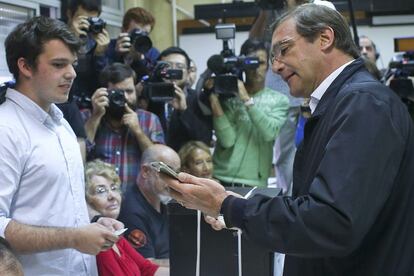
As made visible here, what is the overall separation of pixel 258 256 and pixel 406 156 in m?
0.58

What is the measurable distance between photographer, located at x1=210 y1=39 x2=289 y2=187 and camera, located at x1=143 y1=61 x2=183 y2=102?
8.3 inches

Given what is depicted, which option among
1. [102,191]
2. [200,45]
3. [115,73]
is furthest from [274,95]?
[200,45]

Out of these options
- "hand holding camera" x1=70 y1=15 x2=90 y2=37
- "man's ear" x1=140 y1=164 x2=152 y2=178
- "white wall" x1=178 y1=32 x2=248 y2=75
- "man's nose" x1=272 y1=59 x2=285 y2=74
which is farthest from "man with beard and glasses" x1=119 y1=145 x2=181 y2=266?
"white wall" x1=178 y1=32 x2=248 y2=75

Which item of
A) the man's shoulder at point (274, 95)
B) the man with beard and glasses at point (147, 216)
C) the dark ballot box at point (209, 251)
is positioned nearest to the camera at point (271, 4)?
the man's shoulder at point (274, 95)

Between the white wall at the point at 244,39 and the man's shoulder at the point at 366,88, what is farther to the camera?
the white wall at the point at 244,39

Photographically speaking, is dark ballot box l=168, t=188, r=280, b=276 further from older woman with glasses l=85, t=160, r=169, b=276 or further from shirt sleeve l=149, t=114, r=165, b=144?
shirt sleeve l=149, t=114, r=165, b=144

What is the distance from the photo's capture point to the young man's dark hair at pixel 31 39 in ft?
6.09

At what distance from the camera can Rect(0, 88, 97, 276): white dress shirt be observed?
5.66ft

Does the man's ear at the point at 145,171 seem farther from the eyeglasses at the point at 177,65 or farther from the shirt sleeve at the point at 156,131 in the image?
the eyeglasses at the point at 177,65

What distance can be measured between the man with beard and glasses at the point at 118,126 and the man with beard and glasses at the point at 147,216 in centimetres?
18

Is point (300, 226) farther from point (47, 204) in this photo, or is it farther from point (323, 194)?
point (47, 204)

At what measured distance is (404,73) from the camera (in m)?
3.44

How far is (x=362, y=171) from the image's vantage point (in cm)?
118

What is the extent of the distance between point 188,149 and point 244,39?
330cm
